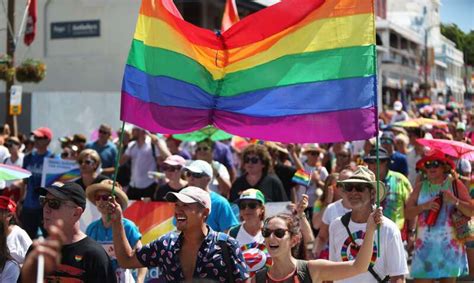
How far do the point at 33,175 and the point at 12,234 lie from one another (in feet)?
19.3

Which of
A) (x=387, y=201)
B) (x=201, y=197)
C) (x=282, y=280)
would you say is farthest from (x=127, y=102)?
(x=387, y=201)

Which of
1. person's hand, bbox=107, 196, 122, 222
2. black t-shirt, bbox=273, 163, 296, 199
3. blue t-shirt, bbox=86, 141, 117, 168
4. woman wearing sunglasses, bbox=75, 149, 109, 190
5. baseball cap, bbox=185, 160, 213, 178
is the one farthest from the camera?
blue t-shirt, bbox=86, 141, 117, 168

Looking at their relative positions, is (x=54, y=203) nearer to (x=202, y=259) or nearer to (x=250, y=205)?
(x=202, y=259)

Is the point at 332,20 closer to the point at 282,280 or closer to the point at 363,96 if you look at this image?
the point at 363,96

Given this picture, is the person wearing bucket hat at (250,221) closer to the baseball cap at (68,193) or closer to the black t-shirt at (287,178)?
the baseball cap at (68,193)

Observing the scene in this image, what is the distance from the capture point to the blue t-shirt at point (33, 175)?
11.7 metres

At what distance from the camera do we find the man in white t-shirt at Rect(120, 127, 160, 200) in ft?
44.5

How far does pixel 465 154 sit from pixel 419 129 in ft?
15.4

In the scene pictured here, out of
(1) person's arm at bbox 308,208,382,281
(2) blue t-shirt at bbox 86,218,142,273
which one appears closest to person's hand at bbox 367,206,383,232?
(1) person's arm at bbox 308,208,382,281

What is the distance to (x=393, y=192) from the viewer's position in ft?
28.7

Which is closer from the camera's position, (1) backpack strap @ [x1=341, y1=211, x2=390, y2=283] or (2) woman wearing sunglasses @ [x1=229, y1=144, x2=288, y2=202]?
(1) backpack strap @ [x1=341, y1=211, x2=390, y2=283]

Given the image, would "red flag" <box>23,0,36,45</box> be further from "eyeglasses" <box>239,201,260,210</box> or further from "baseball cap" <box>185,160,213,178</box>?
"eyeglasses" <box>239,201,260,210</box>

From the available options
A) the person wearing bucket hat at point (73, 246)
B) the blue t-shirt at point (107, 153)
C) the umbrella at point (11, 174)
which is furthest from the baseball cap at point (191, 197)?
A: the blue t-shirt at point (107, 153)

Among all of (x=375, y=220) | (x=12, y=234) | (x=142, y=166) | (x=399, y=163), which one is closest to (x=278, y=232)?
(x=375, y=220)
